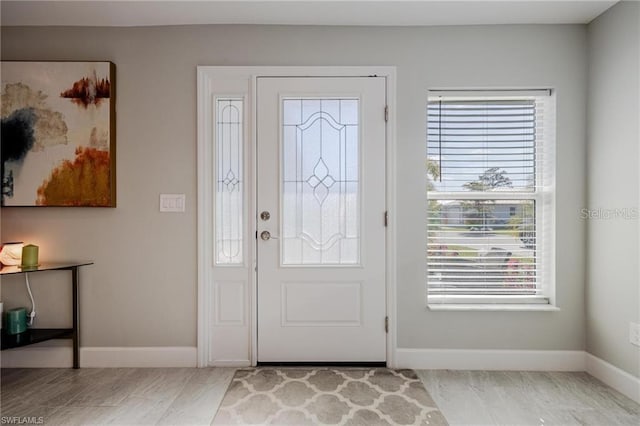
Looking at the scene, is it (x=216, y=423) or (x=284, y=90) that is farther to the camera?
(x=284, y=90)

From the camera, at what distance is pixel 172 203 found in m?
2.51

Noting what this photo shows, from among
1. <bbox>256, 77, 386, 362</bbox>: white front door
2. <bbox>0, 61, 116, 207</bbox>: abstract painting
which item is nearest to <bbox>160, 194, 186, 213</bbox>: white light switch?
<bbox>0, 61, 116, 207</bbox>: abstract painting

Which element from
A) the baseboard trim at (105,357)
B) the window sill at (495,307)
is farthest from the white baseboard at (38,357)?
the window sill at (495,307)

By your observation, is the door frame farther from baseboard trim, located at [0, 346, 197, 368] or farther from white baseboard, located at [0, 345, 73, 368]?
white baseboard, located at [0, 345, 73, 368]

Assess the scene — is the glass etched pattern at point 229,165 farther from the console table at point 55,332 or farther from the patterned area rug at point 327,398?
the console table at point 55,332

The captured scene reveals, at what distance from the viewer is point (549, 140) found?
250cm

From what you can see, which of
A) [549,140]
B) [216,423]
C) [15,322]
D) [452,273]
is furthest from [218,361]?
[549,140]

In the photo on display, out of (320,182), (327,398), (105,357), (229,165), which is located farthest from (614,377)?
(105,357)

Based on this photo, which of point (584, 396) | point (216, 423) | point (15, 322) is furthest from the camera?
point (15, 322)

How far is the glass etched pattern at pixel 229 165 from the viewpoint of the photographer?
2.51 m

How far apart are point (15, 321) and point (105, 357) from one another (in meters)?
0.61

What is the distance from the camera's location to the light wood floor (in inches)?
74.5

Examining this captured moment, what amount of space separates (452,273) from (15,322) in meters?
3.02

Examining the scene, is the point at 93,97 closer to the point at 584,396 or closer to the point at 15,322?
the point at 15,322
